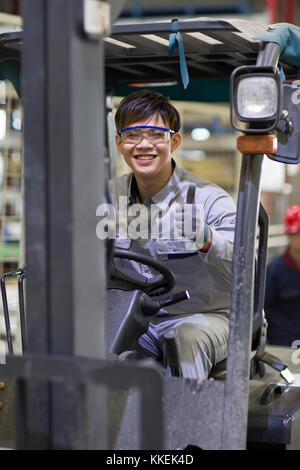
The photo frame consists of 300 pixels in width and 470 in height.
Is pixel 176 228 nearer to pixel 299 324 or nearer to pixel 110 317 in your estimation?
pixel 110 317

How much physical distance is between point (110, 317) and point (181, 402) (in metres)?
0.49

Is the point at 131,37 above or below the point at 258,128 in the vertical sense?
above

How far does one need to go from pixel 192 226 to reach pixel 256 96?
0.55 m

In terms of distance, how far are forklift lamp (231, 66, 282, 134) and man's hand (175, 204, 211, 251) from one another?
405mm

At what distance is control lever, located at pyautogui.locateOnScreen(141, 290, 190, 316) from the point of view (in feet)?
9.71

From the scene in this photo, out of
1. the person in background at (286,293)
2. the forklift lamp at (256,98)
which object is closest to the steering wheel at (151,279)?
the forklift lamp at (256,98)

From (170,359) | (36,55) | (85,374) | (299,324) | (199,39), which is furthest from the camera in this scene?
(299,324)

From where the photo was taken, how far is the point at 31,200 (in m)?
2.00

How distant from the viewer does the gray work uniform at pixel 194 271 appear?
10.2ft

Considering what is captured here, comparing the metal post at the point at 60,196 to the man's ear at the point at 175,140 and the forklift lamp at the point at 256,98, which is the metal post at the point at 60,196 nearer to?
the forklift lamp at the point at 256,98

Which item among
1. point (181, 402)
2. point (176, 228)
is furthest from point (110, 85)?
point (181, 402)

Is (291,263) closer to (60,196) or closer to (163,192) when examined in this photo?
(163,192)

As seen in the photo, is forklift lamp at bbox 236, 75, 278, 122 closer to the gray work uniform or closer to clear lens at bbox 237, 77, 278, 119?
clear lens at bbox 237, 77, 278, 119

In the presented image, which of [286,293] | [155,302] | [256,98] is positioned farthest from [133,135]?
[286,293]
